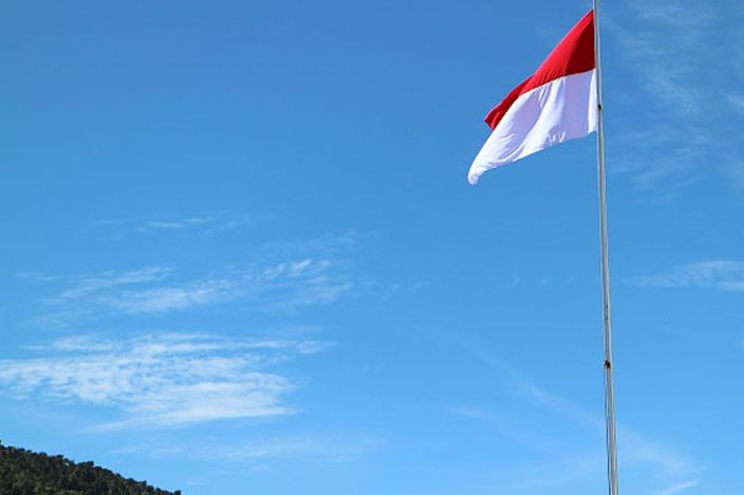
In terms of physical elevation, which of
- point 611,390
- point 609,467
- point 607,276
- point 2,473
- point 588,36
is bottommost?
point 609,467

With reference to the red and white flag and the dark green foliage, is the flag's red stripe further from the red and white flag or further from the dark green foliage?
the dark green foliage

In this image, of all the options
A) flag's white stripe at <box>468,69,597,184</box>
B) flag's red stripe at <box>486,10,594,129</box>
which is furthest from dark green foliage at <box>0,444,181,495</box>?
flag's red stripe at <box>486,10,594,129</box>

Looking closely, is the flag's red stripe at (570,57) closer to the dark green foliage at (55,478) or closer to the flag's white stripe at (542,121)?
the flag's white stripe at (542,121)

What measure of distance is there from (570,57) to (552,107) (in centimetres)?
137

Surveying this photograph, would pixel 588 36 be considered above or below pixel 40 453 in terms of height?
below

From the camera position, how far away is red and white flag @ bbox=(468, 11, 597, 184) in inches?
1065

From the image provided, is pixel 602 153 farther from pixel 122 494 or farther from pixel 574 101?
pixel 122 494

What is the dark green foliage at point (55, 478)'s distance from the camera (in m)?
87.6

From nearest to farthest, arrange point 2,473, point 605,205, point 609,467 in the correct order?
point 609,467
point 605,205
point 2,473

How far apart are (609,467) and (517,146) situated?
8385 mm

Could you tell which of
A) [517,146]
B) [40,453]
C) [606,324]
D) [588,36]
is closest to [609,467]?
[606,324]

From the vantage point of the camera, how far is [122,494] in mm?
92625

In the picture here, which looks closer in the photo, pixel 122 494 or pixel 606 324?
pixel 606 324

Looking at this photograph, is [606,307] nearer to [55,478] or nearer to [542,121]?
[542,121]
